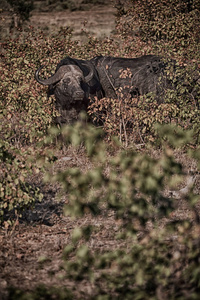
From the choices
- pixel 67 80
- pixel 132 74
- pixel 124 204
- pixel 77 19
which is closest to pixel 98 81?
pixel 132 74

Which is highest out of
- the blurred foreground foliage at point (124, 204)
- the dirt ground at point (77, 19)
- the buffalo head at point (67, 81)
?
the dirt ground at point (77, 19)

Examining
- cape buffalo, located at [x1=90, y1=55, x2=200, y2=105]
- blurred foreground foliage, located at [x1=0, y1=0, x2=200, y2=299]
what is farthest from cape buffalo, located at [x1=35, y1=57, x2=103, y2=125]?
cape buffalo, located at [x1=90, y1=55, x2=200, y2=105]

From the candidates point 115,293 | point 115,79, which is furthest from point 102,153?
point 115,79

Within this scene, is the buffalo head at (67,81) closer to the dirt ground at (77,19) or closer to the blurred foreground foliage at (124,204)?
the blurred foreground foliage at (124,204)

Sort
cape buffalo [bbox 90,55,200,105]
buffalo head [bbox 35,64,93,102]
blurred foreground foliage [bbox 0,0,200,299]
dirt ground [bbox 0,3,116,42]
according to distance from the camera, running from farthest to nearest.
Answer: dirt ground [bbox 0,3,116,42], cape buffalo [bbox 90,55,200,105], buffalo head [bbox 35,64,93,102], blurred foreground foliage [bbox 0,0,200,299]

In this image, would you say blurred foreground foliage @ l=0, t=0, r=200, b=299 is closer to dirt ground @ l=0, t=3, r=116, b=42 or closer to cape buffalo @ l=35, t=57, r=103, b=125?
cape buffalo @ l=35, t=57, r=103, b=125

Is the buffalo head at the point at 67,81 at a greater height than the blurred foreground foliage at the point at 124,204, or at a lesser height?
greater

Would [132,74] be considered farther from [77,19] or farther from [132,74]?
[77,19]

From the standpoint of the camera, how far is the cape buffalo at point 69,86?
959 cm

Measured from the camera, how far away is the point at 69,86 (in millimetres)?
9594

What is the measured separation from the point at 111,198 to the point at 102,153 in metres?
0.37

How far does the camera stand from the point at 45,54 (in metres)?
11.7

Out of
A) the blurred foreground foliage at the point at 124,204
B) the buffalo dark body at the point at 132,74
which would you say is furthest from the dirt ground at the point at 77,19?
the blurred foreground foliage at the point at 124,204

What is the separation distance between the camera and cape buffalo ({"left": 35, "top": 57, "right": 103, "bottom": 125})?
959 cm
